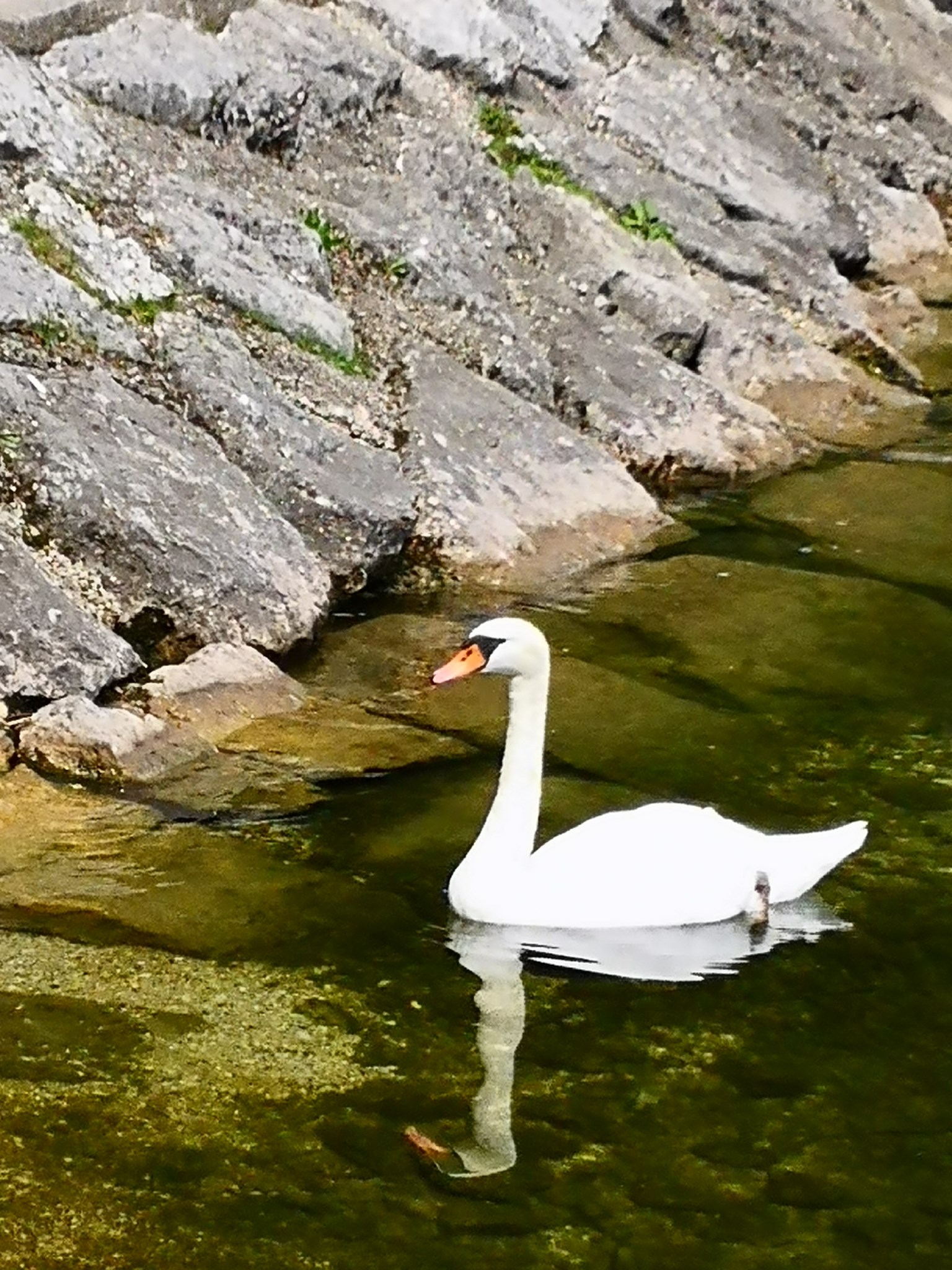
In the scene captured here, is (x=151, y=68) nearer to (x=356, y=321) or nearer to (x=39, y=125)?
(x=39, y=125)

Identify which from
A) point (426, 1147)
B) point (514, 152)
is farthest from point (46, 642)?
point (514, 152)

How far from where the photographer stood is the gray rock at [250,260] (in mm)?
10930

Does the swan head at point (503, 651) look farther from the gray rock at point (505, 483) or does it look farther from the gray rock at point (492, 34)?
the gray rock at point (492, 34)

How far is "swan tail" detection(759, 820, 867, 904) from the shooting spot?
22.5 feet

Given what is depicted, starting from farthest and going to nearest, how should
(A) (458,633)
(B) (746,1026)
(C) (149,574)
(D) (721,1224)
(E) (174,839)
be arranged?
(A) (458,633)
(C) (149,574)
(E) (174,839)
(B) (746,1026)
(D) (721,1224)

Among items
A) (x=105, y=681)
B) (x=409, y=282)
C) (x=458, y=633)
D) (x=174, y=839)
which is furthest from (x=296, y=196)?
(x=174, y=839)

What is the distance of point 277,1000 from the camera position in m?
6.09

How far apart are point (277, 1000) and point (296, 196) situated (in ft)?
24.9

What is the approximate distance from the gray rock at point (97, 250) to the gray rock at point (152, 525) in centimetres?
89

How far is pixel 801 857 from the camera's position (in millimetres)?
6891

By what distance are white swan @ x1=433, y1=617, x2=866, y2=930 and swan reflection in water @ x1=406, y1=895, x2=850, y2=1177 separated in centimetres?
5

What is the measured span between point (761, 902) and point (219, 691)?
2846mm

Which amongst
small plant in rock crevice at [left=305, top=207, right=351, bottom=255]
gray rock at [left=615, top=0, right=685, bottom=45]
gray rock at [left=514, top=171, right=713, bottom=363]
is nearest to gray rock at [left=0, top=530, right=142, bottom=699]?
small plant in rock crevice at [left=305, top=207, right=351, bottom=255]

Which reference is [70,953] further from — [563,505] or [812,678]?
[563,505]
